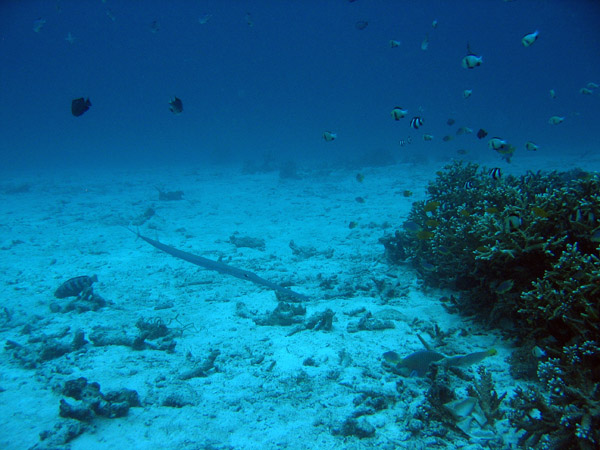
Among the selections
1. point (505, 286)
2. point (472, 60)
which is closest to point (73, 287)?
point (505, 286)

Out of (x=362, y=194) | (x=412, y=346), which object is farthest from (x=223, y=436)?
(x=362, y=194)

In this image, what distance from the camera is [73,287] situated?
7.43 m

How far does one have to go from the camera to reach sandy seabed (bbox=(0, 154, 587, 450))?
3.54 m

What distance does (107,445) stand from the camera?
3.36 m

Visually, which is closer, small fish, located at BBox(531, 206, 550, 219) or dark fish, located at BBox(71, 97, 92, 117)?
small fish, located at BBox(531, 206, 550, 219)

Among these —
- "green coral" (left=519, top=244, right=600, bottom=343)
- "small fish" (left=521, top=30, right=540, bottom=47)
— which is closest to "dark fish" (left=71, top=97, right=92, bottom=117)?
"green coral" (left=519, top=244, right=600, bottom=343)

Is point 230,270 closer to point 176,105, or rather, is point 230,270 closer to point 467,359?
point 176,105

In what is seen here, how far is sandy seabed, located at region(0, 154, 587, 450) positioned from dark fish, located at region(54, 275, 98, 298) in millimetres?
203

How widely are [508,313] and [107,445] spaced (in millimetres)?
5701

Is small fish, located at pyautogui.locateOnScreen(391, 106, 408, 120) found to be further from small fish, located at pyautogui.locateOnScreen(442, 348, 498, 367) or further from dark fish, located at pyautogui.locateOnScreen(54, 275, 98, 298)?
dark fish, located at pyautogui.locateOnScreen(54, 275, 98, 298)

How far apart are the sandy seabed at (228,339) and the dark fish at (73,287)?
0.66 feet

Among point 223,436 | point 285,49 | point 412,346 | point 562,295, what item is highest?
point 285,49

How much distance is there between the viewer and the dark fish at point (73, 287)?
7.42 metres

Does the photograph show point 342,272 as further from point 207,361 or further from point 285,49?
point 285,49
